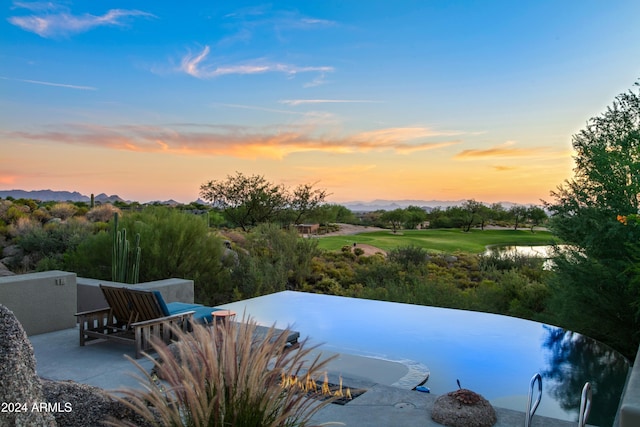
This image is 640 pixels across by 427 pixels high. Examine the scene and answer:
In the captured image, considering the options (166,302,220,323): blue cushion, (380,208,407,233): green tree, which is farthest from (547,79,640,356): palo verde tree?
(380,208,407,233): green tree

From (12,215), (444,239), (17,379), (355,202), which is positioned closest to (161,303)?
(17,379)

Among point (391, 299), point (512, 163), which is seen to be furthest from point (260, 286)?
point (512, 163)

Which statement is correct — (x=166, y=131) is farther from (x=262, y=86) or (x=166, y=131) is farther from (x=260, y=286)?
(x=260, y=286)

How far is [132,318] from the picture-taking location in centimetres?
662

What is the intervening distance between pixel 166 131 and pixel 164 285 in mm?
9900

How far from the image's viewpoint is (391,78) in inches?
609

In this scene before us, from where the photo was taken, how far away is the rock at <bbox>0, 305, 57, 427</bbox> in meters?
2.17

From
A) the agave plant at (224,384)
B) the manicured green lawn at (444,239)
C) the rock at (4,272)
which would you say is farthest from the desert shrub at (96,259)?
the manicured green lawn at (444,239)

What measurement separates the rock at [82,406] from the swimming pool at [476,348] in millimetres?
1723

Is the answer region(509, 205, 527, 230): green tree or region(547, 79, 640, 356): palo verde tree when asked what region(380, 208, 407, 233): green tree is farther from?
region(547, 79, 640, 356): palo verde tree

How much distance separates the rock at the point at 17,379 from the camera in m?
2.17

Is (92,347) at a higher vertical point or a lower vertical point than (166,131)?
lower

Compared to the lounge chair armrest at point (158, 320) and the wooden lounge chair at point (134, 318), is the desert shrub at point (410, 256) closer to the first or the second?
the wooden lounge chair at point (134, 318)

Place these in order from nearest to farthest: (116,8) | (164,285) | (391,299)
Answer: (164,285), (391,299), (116,8)
